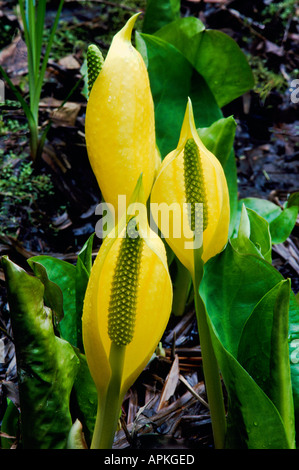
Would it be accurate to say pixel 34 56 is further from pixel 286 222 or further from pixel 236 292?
pixel 236 292

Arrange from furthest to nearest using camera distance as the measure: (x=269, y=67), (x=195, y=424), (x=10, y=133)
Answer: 1. (x=269, y=67)
2. (x=10, y=133)
3. (x=195, y=424)

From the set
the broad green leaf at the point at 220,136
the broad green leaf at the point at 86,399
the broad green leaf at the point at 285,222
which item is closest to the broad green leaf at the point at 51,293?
the broad green leaf at the point at 86,399

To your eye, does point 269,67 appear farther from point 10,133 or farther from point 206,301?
point 206,301

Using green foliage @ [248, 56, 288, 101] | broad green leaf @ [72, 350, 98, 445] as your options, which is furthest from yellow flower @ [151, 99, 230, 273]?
green foliage @ [248, 56, 288, 101]

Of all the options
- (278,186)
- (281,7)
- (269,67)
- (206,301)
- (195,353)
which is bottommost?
(195,353)

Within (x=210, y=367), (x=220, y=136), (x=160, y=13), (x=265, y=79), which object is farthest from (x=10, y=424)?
(x=265, y=79)

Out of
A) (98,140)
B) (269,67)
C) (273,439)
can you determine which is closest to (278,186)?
(269,67)

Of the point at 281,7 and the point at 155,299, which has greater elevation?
the point at 281,7
